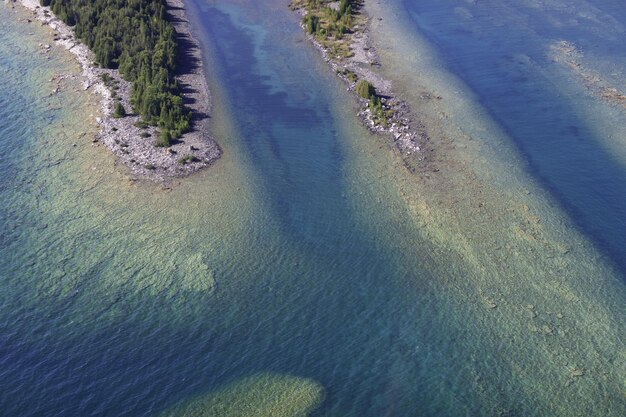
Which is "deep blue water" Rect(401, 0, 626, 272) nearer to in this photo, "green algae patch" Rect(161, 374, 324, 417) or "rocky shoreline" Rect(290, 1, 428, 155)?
"rocky shoreline" Rect(290, 1, 428, 155)

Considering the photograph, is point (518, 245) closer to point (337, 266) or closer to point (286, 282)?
point (337, 266)

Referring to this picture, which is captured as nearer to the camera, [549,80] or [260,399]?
[260,399]

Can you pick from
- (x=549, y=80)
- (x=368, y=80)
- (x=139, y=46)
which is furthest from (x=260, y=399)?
(x=549, y=80)

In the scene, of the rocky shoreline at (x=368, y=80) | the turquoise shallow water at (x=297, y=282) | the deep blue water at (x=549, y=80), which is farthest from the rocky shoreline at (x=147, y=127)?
the deep blue water at (x=549, y=80)

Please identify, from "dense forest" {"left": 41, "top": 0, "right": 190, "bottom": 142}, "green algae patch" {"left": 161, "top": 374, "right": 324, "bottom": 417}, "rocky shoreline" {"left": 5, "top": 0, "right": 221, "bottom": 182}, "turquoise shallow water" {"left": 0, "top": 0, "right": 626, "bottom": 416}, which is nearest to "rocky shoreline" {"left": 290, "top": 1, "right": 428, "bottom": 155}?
"turquoise shallow water" {"left": 0, "top": 0, "right": 626, "bottom": 416}

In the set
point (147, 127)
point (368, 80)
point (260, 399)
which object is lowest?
point (260, 399)

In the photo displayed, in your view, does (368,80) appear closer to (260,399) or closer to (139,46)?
(139,46)

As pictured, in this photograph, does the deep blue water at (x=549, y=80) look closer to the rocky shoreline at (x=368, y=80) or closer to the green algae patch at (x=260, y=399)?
the rocky shoreline at (x=368, y=80)
